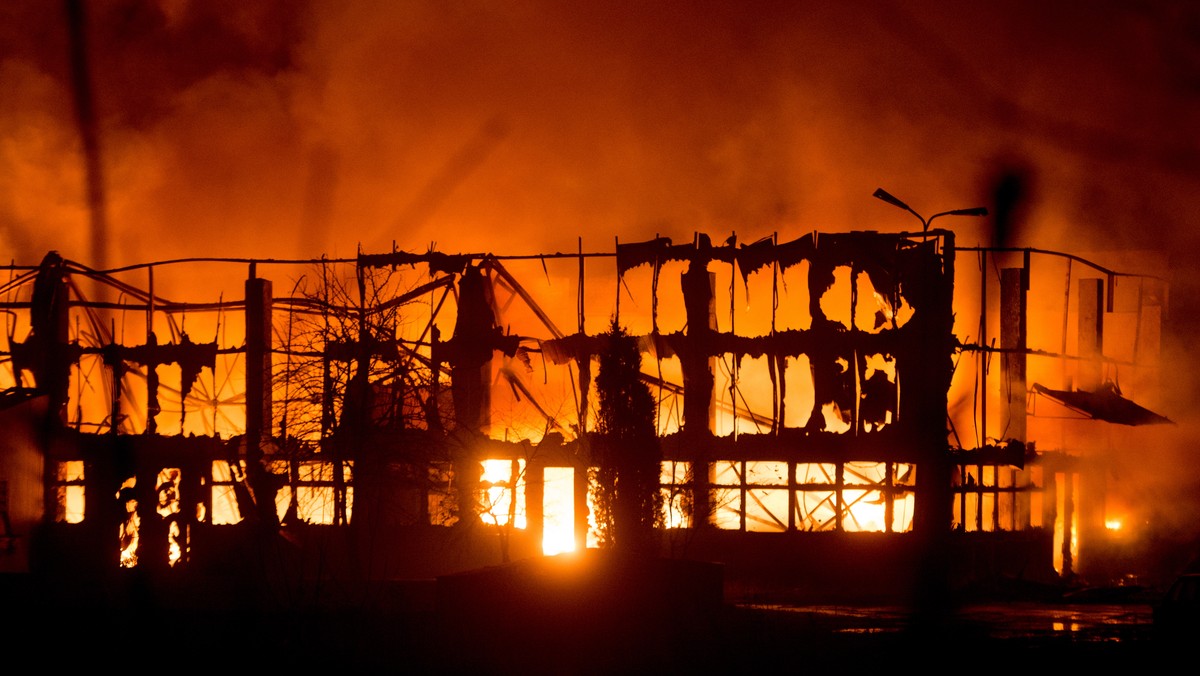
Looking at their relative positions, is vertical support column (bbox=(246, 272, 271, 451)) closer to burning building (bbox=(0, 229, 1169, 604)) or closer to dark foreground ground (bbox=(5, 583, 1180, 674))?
burning building (bbox=(0, 229, 1169, 604))

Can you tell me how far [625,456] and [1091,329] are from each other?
16.7 m

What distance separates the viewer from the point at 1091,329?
34.5 meters

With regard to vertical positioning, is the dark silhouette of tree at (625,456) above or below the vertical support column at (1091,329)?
below

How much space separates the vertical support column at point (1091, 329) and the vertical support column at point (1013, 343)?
3204 mm

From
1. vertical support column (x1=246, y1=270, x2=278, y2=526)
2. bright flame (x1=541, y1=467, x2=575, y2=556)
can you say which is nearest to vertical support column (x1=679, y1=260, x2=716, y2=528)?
bright flame (x1=541, y1=467, x2=575, y2=556)

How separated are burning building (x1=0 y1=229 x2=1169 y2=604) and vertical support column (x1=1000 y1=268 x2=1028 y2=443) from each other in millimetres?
60

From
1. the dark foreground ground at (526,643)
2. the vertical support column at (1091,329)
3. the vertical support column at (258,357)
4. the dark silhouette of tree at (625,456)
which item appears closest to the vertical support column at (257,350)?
the vertical support column at (258,357)

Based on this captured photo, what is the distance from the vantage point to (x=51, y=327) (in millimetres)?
31844

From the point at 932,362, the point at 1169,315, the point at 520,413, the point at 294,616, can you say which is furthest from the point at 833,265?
the point at 294,616

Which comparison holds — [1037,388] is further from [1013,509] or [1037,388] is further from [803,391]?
[803,391]

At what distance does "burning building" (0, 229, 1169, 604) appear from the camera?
27.5 m

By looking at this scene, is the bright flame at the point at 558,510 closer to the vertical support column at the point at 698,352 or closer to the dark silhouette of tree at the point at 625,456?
the vertical support column at the point at 698,352

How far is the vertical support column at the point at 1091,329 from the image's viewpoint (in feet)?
112

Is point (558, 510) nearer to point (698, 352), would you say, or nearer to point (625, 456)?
point (698, 352)
